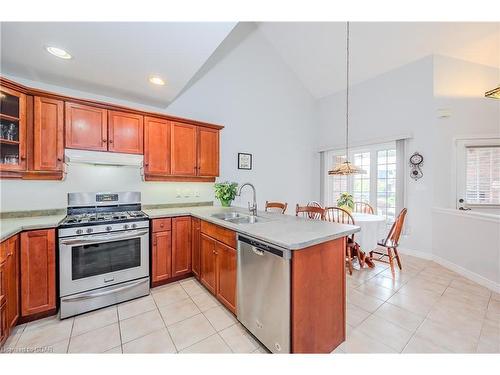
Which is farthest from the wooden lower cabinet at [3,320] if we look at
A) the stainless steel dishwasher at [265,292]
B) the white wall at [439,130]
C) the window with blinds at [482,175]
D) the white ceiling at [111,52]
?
the window with blinds at [482,175]

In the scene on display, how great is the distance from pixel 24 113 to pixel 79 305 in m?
1.96

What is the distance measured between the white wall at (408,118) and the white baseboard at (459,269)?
86 millimetres

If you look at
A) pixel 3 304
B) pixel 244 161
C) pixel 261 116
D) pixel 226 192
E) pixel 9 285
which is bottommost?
pixel 3 304

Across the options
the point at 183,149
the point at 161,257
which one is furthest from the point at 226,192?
the point at 161,257

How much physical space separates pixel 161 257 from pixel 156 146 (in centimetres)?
144

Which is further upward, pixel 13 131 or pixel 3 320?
pixel 13 131

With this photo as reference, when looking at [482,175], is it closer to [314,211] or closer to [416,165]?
[416,165]

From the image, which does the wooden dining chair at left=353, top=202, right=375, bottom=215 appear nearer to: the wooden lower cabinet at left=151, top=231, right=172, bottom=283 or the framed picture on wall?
the framed picture on wall

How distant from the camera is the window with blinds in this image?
134 inches

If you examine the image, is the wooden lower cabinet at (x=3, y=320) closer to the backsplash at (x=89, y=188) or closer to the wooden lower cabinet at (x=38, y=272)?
the wooden lower cabinet at (x=38, y=272)

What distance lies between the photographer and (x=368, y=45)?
3.77 meters

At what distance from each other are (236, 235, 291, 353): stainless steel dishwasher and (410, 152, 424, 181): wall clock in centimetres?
359

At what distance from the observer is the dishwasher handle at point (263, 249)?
1379mm
